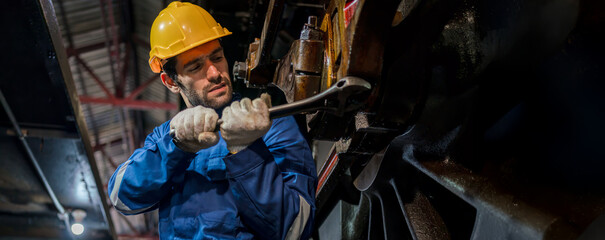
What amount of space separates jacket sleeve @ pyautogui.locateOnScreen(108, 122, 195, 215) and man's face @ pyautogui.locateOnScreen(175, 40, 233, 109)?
28 centimetres

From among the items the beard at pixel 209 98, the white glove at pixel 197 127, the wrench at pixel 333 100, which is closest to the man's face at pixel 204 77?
the beard at pixel 209 98

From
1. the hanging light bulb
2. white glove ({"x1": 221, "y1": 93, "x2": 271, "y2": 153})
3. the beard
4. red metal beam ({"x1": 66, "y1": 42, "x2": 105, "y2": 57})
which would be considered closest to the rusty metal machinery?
white glove ({"x1": 221, "y1": 93, "x2": 271, "y2": 153})

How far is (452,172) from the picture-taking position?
1.19m

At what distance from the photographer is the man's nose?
1942mm

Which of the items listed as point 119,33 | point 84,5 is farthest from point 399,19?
point 119,33

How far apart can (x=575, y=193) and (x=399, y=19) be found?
24.3 inches

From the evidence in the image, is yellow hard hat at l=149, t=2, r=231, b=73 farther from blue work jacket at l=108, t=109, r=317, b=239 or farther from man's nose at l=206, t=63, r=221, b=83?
blue work jacket at l=108, t=109, r=317, b=239

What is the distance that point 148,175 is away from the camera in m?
1.72

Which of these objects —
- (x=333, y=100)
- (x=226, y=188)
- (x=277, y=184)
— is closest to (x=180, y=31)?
(x=226, y=188)

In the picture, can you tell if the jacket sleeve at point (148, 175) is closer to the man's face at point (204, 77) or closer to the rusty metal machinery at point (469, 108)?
the man's face at point (204, 77)

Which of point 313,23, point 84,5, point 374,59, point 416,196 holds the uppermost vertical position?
point 84,5

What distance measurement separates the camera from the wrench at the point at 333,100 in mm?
1096

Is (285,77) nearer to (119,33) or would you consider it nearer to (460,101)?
(460,101)

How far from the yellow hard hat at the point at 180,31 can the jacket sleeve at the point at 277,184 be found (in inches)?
22.8
